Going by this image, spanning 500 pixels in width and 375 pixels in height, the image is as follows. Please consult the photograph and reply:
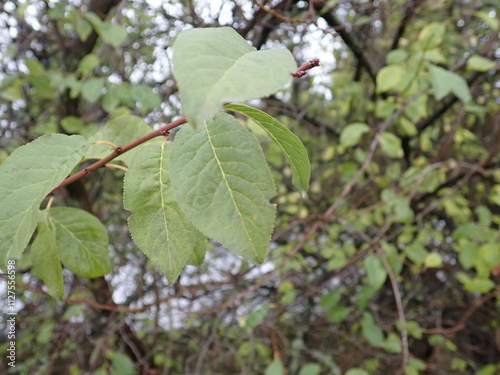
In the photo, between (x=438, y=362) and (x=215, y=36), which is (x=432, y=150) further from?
(x=215, y=36)

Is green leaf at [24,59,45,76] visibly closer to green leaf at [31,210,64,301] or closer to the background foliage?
the background foliage

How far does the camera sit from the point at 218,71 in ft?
1.29

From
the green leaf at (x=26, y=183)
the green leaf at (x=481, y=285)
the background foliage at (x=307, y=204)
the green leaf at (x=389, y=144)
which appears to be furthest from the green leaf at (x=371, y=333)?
the green leaf at (x=26, y=183)

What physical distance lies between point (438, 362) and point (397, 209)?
137cm

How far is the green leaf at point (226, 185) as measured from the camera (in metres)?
0.50

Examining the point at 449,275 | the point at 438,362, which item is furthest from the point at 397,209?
the point at 438,362

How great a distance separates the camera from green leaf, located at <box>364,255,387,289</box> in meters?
1.79

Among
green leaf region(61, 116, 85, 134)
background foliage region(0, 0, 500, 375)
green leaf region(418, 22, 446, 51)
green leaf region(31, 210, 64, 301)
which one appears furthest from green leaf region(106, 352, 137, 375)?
green leaf region(418, 22, 446, 51)

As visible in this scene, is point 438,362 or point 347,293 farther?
point 438,362

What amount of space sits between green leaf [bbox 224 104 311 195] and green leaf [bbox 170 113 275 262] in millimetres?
26

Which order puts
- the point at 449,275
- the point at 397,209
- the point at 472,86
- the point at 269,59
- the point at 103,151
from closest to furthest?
the point at 269,59, the point at 103,151, the point at 397,209, the point at 472,86, the point at 449,275

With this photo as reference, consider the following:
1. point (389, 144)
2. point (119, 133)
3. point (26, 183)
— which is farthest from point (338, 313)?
point (26, 183)

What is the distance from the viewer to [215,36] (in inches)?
17.6

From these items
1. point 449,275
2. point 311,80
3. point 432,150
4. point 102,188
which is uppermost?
point 311,80
